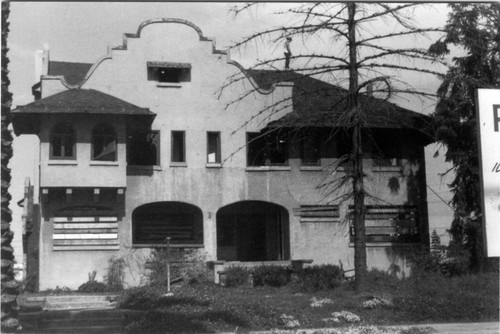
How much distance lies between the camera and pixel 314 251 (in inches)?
591

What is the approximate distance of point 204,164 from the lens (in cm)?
1478

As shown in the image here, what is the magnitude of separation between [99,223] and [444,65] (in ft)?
26.3

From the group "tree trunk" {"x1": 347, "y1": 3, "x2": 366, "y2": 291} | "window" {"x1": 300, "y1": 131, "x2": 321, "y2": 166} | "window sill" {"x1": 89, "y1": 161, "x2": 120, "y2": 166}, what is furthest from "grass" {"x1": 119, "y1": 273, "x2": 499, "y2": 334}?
"window sill" {"x1": 89, "y1": 161, "x2": 120, "y2": 166}

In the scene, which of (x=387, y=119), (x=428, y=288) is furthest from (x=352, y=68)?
(x=428, y=288)

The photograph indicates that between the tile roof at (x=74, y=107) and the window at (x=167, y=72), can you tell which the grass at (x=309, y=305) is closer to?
the tile roof at (x=74, y=107)

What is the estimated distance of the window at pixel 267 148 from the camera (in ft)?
48.8

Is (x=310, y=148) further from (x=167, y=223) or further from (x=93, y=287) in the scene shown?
(x=93, y=287)

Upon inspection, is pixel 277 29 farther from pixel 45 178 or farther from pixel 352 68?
pixel 45 178

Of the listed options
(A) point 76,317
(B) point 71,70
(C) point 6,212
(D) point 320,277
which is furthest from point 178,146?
(C) point 6,212

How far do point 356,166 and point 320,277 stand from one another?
2.45m

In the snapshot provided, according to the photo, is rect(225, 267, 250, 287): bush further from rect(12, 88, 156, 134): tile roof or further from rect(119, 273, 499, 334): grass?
rect(12, 88, 156, 134): tile roof

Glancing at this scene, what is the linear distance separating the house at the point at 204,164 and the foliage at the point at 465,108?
632 millimetres

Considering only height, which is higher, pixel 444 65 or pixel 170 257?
pixel 444 65

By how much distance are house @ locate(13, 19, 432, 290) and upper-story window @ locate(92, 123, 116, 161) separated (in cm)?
3
